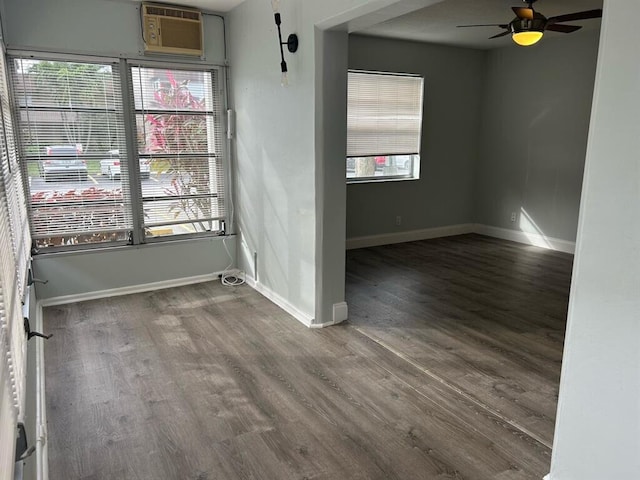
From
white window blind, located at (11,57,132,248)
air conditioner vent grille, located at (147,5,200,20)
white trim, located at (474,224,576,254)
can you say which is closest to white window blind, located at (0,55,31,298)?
white window blind, located at (11,57,132,248)

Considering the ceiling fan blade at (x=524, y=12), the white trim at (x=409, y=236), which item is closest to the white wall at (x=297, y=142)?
the ceiling fan blade at (x=524, y=12)

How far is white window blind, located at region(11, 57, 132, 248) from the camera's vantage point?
12.3 ft

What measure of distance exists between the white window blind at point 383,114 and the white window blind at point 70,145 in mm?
2725

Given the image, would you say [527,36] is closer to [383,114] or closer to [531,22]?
[531,22]

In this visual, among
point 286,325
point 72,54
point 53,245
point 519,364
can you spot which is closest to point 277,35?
point 72,54

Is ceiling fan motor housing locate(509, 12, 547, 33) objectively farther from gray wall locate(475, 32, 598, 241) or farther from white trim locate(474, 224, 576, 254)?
white trim locate(474, 224, 576, 254)

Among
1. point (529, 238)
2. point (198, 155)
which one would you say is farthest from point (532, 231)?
point (198, 155)

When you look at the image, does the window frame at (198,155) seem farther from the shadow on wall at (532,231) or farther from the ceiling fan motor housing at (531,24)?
the shadow on wall at (532,231)

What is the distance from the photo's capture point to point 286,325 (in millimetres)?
3576

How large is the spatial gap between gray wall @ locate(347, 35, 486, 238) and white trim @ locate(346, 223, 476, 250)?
64mm

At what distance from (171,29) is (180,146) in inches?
38.8

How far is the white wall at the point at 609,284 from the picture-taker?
1522 mm

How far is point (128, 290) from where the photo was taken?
4.29 metres

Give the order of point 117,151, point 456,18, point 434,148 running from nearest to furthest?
point 117,151 → point 456,18 → point 434,148
